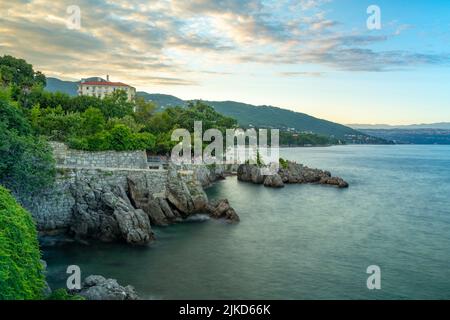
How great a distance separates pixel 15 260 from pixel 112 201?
13.8 metres

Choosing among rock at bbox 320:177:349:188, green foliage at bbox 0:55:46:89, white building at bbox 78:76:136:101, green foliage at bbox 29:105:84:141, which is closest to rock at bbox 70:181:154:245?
green foliage at bbox 29:105:84:141

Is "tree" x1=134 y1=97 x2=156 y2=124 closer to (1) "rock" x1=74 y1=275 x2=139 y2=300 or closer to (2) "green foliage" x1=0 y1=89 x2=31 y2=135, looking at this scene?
(2) "green foliage" x1=0 y1=89 x2=31 y2=135

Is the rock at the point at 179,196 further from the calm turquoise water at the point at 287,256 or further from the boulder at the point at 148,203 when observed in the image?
the calm turquoise water at the point at 287,256

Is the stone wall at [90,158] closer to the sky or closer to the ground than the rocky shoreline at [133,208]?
closer to the sky

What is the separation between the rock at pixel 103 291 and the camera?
16469mm

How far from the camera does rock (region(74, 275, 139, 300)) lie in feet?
54.0

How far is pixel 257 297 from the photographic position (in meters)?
19.4

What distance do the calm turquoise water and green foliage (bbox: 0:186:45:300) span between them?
5.67m

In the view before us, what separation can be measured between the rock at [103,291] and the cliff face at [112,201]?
24.3ft

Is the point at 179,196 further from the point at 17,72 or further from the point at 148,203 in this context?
the point at 17,72

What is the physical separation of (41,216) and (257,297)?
16018mm

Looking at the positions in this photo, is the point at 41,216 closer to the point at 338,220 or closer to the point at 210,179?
the point at 338,220

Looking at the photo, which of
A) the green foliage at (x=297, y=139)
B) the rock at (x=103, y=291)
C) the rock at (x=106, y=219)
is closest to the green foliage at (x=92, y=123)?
the rock at (x=106, y=219)
